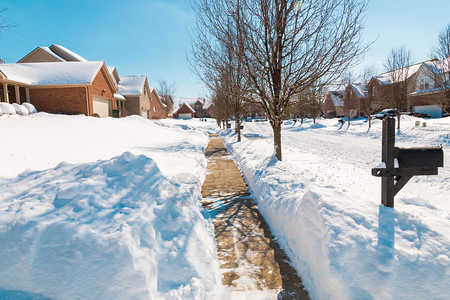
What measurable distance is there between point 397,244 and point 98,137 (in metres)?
12.5

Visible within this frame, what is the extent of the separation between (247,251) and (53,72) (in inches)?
941

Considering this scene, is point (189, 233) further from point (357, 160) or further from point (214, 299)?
point (357, 160)

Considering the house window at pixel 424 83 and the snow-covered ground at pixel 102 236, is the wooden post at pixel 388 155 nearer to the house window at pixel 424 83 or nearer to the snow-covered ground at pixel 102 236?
the snow-covered ground at pixel 102 236

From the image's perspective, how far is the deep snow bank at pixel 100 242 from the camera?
2408 mm

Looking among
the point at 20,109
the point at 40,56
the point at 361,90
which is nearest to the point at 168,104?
the point at 40,56

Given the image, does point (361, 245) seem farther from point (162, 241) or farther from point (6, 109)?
point (6, 109)

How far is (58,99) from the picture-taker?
64.6ft

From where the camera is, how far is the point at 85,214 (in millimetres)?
3059

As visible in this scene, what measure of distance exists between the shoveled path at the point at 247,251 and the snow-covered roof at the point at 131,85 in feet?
99.5

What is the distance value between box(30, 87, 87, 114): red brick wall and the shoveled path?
18480 millimetres

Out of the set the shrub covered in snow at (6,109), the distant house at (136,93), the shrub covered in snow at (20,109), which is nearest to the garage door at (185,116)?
the distant house at (136,93)

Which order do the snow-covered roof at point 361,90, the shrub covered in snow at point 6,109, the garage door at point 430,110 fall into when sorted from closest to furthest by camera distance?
the shrub covered in snow at point 6,109 < the snow-covered roof at point 361,90 < the garage door at point 430,110

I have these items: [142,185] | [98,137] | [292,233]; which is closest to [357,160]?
[292,233]

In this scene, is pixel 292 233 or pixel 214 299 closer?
pixel 214 299
